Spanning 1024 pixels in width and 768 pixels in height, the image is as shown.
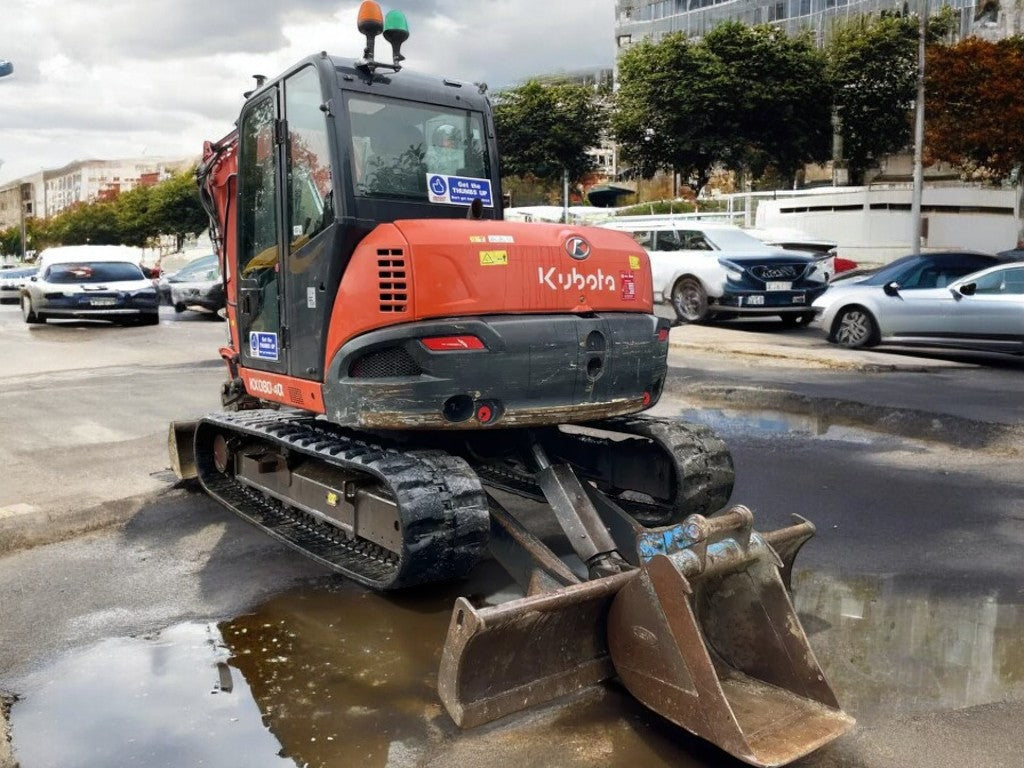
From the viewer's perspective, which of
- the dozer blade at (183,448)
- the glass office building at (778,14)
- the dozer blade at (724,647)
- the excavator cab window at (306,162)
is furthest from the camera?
the glass office building at (778,14)

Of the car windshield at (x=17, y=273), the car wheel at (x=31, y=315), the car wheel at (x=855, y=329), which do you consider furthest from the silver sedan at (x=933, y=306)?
the car windshield at (x=17, y=273)

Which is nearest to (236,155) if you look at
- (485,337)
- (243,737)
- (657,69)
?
(485,337)

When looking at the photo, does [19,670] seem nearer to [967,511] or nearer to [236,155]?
[236,155]

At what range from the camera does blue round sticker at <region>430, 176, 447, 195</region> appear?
5.68m

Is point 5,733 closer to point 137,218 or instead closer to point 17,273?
point 17,273

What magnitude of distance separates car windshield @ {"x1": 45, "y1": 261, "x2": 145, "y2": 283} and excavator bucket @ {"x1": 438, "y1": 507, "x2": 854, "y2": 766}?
1895cm

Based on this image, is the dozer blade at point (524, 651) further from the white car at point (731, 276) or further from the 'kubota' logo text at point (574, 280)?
the white car at point (731, 276)

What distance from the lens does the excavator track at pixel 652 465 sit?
19.0 feet

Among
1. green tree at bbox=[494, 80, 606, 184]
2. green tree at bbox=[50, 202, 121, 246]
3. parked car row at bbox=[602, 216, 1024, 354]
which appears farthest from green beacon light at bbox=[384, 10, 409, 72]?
green tree at bbox=[50, 202, 121, 246]

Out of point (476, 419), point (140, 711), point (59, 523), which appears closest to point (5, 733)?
point (140, 711)

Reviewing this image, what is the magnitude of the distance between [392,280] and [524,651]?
6.19 ft

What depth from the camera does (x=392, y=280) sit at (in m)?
4.91

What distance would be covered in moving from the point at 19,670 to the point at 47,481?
11.7 feet

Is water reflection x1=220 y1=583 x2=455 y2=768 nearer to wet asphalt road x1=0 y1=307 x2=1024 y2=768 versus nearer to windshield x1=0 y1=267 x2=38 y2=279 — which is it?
wet asphalt road x1=0 y1=307 x2=1024 y2=768
